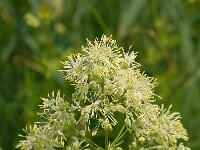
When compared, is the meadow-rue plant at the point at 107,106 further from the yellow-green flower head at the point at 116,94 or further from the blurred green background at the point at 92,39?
the blurred green background at the point at 92,39

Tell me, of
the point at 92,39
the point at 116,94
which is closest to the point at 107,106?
the point at 116,94

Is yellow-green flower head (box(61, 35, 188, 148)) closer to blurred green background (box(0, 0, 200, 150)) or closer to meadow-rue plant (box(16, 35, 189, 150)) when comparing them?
meadow-rue plant (box(16, 35, 189, 150))

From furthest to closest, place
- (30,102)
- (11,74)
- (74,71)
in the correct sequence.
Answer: (11,74), (30,102), (74,71)

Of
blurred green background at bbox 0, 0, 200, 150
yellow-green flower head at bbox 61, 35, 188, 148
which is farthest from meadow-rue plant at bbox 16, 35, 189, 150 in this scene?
blurred green background at bbox 0, 0, 200, 150

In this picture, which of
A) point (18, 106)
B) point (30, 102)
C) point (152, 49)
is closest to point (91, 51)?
point (30, 102)

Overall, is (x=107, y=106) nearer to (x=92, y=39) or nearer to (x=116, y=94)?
(x=116, y=94)

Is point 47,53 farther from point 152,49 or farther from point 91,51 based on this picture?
point 91,51

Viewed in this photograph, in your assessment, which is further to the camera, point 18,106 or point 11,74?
point 11,74
